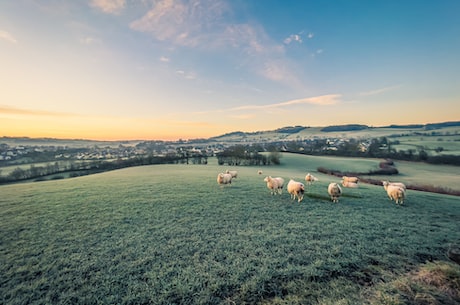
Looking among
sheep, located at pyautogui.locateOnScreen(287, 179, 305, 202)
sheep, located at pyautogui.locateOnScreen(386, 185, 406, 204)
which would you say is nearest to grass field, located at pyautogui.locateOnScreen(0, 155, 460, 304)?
sheep, located at pyautogui.locateOnScreen(386, 185, 406, 204)

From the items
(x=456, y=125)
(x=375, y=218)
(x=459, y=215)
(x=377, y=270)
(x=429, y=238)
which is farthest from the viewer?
(x=456, y=125)

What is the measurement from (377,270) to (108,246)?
891cm

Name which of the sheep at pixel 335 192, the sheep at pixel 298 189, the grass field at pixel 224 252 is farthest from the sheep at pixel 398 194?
the sheep at pixel 298 189

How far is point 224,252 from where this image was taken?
6.94 m

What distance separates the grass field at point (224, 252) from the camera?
5.03 meters

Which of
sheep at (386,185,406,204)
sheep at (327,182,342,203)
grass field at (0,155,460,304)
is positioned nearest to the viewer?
grass field at (0,155,460,304)

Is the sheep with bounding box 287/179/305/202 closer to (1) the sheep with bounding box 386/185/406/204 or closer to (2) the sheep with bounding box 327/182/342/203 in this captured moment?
(2) the sheep with bounding box 327/182/342/203

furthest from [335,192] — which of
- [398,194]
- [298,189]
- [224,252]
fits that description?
[224,252]

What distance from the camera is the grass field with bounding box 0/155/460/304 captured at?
503cm

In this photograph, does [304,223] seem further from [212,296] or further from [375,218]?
[212,296]

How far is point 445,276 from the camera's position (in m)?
5.25

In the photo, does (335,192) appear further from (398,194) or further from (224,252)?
(224,252)

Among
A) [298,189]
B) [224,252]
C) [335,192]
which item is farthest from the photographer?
[335,192]

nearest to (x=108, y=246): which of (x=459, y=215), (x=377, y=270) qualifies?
(x=377, y=270)
